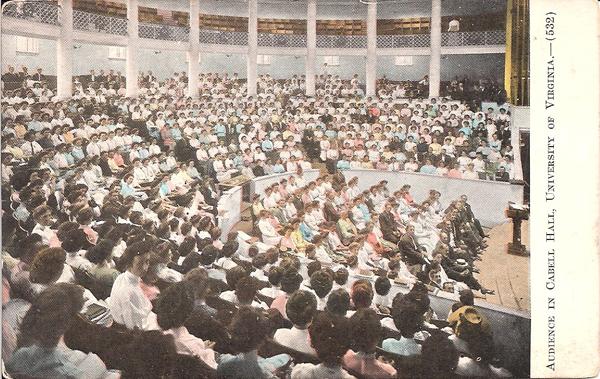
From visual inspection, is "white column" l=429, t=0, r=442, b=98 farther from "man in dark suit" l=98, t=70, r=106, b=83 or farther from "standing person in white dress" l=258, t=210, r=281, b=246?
"man in dark suit" l=98, t=70, r=106, b=83

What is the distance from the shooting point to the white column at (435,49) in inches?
193

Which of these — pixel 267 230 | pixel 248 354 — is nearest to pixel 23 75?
pixel 267 230

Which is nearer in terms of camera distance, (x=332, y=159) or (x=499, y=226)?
(x=499, y=226)

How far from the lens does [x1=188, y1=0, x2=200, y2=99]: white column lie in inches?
192

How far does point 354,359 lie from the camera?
435 centimetres

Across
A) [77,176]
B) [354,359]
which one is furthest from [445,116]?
[77,176]

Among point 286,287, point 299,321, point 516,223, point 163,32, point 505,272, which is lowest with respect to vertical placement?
point 299,321

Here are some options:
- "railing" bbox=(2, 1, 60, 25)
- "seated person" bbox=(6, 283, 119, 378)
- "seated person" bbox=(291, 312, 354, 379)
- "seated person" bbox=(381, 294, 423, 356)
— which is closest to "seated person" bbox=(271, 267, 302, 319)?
"seated person" bbox=(291, 312, 354, 379)

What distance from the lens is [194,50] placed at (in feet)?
16.5

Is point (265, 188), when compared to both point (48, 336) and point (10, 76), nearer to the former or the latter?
point (48, 336)

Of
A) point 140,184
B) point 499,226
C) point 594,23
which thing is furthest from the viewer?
point 140,184

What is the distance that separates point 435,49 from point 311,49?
3.76 ft

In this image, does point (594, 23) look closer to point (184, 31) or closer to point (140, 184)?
point (184, 31)

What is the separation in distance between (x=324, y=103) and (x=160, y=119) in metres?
1.53
